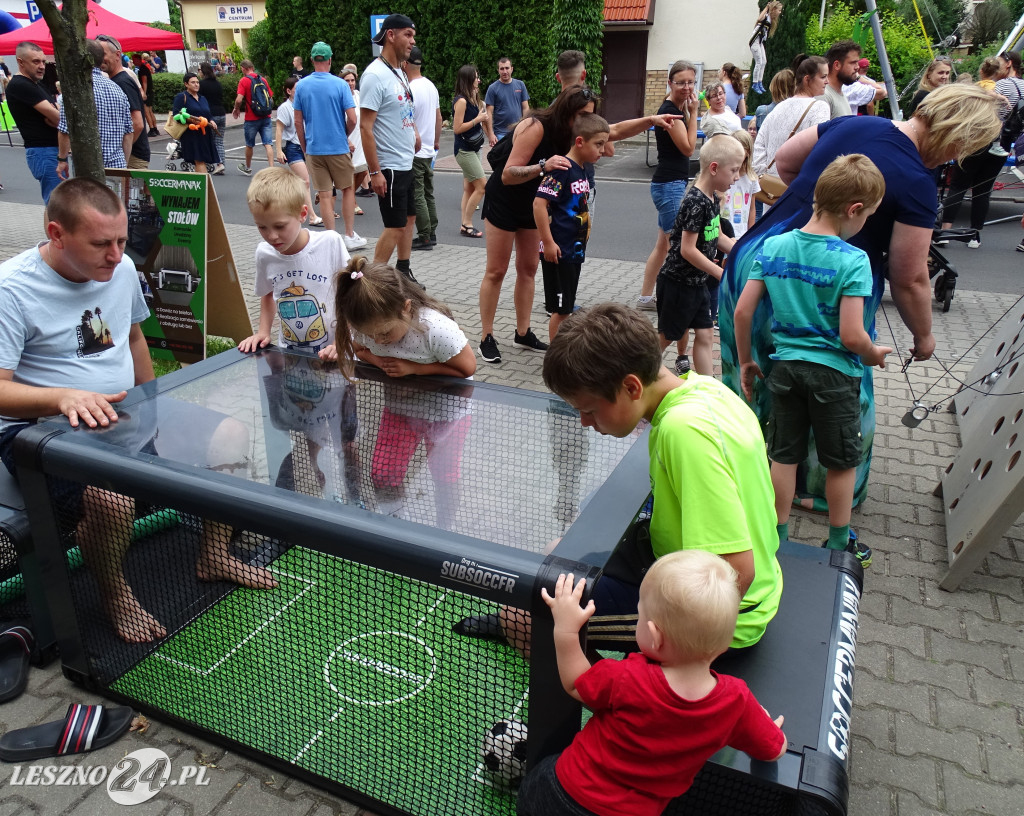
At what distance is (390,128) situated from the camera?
20.4 feet

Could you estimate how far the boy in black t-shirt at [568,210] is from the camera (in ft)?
15.0

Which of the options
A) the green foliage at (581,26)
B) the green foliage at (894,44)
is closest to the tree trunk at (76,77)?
the green foliage at (894,44)

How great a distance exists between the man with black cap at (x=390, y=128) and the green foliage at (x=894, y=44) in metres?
11.1

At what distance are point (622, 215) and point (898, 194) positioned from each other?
7.84 meters

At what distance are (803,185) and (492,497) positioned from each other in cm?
179

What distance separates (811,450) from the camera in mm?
3553

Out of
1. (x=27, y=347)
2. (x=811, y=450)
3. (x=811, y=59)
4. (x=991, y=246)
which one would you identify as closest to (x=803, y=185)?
(x=811, y=450)

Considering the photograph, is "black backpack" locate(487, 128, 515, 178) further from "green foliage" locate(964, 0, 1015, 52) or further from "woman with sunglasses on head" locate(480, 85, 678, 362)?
"green foliage" locate(964, 0, 1015, 52)

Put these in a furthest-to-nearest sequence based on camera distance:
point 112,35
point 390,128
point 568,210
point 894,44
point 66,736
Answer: point 894,44 < point 112,35 < point 390,128 < point 568,210 < point 66,736

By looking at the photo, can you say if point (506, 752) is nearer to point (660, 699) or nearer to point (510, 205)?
point (660, 699)

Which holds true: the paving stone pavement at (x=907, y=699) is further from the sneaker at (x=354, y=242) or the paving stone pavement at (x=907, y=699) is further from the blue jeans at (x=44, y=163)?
the blue jeans at (x=44, y=163)

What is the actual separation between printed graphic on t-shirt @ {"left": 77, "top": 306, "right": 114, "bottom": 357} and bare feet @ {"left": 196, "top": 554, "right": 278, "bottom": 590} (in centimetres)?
88

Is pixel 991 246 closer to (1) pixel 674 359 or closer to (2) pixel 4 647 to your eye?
(1) pixel 674 359

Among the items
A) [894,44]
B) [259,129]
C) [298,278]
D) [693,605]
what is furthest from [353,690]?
[894,44]
